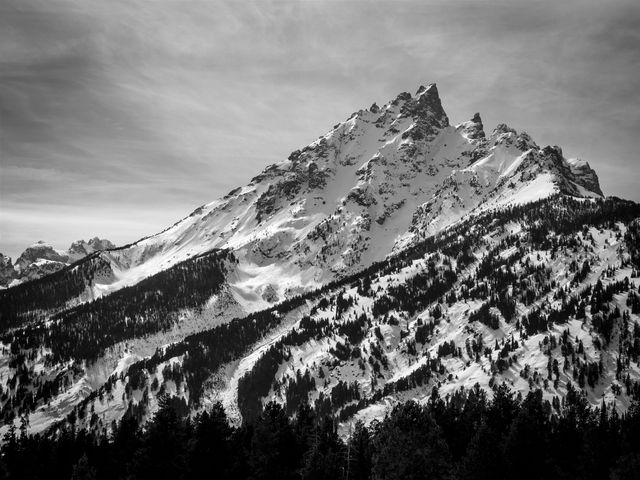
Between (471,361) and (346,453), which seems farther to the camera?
(471,361)

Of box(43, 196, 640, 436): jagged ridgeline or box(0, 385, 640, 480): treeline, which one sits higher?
box(43, 196, 640, 436): jagged ridgeline

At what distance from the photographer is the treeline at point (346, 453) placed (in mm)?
39906

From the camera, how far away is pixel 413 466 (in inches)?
1505

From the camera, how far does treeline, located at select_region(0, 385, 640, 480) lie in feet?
131

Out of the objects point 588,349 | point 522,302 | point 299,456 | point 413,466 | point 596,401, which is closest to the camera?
point 413,466

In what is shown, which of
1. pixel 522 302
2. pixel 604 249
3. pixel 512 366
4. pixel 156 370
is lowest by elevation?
pixel 512 366

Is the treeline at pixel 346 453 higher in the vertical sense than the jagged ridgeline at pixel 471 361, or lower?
lower

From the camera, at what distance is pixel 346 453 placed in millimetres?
62094

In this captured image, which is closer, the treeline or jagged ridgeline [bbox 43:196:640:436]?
the treeline

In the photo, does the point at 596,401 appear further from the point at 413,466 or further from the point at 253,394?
the point at 413,466

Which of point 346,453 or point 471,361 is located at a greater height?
point 471,361

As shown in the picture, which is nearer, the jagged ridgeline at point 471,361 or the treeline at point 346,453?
the treeline at point 346,453

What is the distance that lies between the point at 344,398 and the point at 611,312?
3833 inches

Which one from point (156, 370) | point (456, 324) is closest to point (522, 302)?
point (456, 324)
